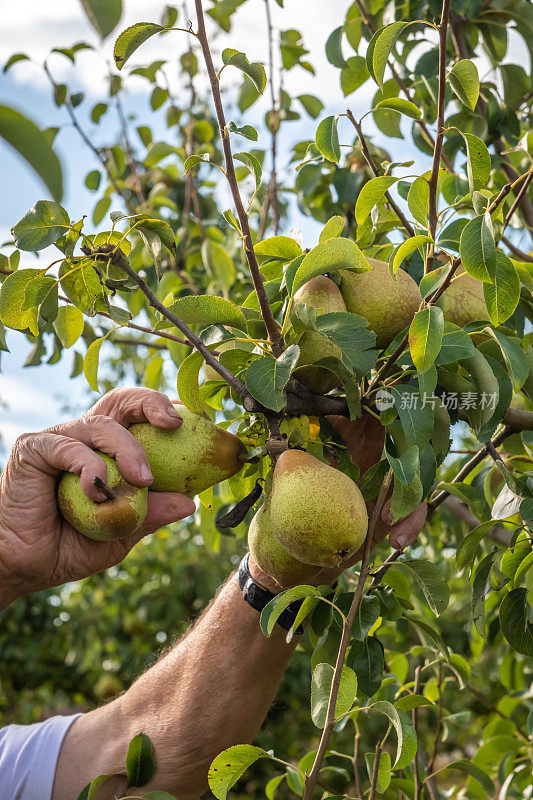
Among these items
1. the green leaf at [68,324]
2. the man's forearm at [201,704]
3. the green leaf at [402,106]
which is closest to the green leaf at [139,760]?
the man's forearm at [201,704]

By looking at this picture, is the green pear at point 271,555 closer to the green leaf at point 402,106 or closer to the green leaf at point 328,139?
the green leaf at point 328,139

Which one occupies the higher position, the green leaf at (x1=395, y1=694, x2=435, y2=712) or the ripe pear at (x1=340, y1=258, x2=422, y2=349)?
the ripe pear at (x1=340, y1=258, x2=422, y2=349)

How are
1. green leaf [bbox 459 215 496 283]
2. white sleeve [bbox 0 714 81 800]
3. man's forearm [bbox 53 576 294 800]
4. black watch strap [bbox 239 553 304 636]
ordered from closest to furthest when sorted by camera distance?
green leaf [bbox 459 215 496 283] → black watch strap [bbox 239 553 304 636] → man's forearm [bbox 53 576 294 800] → white sleeve [bbox 0 714 81 800]

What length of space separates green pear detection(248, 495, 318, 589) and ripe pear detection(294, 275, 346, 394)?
19cm

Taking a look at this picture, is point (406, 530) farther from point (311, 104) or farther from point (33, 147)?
point (311, 104)

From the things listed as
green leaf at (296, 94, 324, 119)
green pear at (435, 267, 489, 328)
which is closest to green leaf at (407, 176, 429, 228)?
green pear at (435, 267, 489, 328)

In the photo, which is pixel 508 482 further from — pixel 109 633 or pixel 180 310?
pixel 109 633

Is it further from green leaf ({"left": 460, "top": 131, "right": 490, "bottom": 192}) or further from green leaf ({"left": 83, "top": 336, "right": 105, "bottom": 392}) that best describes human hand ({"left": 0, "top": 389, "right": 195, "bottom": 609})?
green leaf ({"left": 460, "top": 131, "right": 490, "bottom": 192})

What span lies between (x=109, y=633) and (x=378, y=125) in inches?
182

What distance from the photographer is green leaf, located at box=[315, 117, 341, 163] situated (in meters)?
1.24

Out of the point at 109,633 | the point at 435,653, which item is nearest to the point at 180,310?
the point at 435,653

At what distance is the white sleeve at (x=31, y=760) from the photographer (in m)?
1.84

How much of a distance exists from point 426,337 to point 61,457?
1.91 ft

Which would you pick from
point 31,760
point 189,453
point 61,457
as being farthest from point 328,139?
point 31,760
